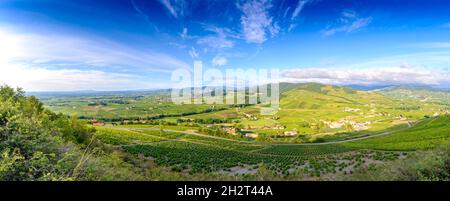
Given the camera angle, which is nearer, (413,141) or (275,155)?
(275,155)

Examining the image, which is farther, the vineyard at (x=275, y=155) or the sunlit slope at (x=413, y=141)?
the sunlit slope at (x=413, y=141)

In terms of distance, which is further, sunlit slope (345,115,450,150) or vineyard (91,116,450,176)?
sunlit slope (345,115,450,150)

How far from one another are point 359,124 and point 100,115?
68.1 m

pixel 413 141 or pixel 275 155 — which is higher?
pixel 413 141
